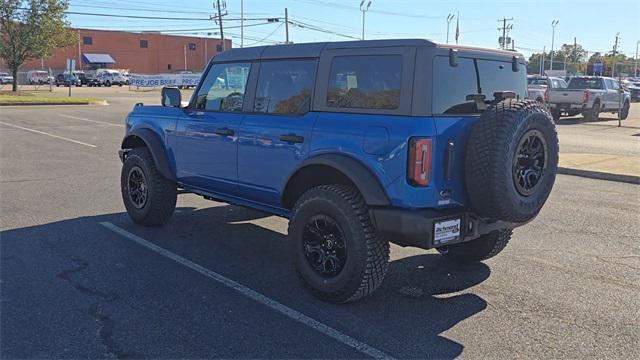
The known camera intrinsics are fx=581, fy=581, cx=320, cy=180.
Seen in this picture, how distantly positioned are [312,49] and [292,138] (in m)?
0.80

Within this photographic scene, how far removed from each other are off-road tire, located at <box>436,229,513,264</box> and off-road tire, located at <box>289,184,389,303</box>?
1328 millimetres

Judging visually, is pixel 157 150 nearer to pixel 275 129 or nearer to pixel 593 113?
pixel 275 129

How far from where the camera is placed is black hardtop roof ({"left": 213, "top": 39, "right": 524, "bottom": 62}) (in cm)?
424

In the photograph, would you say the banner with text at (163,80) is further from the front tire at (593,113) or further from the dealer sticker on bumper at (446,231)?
the dealer sticker on bumper at (446,231)

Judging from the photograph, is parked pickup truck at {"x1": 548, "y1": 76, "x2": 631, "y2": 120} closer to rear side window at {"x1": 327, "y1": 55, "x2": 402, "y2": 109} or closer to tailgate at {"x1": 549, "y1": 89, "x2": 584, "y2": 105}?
tailgate at {"x1": 549, "y1": 89, "x2": 584, "y2": 105}

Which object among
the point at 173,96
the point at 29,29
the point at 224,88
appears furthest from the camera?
the point at 29,29

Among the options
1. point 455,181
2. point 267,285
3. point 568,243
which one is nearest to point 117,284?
point 267,285

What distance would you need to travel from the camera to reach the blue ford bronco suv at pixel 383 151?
4.02m

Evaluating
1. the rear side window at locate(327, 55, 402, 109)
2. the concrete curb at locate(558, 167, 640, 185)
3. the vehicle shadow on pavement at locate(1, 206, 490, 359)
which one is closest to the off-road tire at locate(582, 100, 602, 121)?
the concrete curb at locate(558, 167, 640, 185)

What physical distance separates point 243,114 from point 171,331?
7.27 ft

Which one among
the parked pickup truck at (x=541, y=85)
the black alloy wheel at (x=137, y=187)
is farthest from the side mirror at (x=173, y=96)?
the parked pickup truck at (x=541, y=85)

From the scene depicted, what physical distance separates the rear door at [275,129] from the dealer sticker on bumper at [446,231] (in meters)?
1.24

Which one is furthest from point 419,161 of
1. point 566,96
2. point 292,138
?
point 566,96

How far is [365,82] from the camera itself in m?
4.42
